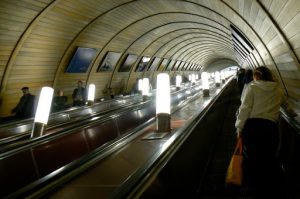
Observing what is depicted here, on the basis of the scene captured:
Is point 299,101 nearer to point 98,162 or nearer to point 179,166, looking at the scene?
point 179,166

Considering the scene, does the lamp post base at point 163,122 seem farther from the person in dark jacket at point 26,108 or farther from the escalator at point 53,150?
the person in dark jacket at point 26,108

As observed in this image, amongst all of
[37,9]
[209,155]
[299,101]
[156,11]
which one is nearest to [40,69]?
[37,9]

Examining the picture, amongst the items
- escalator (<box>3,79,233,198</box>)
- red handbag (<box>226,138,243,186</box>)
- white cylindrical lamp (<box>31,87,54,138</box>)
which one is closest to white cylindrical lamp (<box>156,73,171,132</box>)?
escalator (<box>3,79,233,198</box>)

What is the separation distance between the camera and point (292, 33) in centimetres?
541

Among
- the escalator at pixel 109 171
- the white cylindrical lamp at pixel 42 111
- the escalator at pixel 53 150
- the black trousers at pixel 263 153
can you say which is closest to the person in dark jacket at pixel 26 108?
the escalator at pixel 53 150

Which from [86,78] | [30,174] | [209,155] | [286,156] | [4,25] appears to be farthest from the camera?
[86,78]

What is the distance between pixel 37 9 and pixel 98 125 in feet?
14.5

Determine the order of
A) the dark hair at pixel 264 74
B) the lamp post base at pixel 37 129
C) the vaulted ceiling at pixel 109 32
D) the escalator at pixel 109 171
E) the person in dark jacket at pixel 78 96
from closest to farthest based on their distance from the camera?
the escalator at pixel 109 171 → the dark hair at pixel 264 74 → the lamp post base at pixel 37 129 → the vaulted ceiling at pixel 109 32 → the person in dark jacket at pixel 78 96

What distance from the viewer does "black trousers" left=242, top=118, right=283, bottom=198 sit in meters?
4.13

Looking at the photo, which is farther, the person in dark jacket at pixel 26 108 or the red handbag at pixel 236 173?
A: the person in dark jacket at pixel 26 108

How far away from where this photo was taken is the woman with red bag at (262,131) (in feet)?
13.6

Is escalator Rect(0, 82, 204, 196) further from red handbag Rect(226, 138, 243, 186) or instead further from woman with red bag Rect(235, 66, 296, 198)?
woman with red bag Rect(235, 66, 296, 198)

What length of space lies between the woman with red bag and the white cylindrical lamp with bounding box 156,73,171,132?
118 cm

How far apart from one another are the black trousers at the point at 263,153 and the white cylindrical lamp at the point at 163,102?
4.31 ft
